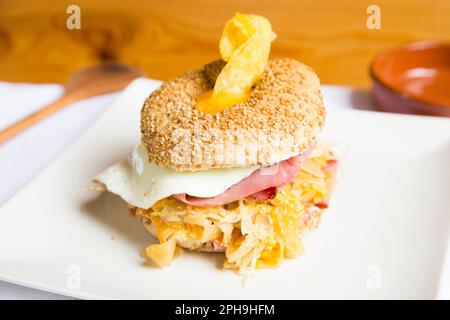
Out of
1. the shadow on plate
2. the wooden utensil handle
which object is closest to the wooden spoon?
the wooden utensil handle

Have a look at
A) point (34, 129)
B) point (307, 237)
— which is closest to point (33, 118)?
point (34, 129)

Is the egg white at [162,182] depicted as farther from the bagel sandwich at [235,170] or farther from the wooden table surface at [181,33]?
the wooden table surface at [181,33]

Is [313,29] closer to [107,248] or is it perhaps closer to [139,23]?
[139,23]

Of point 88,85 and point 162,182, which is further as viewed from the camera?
point 88,85

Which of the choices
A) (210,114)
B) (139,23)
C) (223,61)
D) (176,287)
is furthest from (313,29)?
(176,287)

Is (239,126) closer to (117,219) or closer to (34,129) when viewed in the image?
(117,219)

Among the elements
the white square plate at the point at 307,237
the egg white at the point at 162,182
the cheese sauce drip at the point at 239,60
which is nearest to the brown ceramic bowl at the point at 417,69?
the white square plate at the point at 307,237
